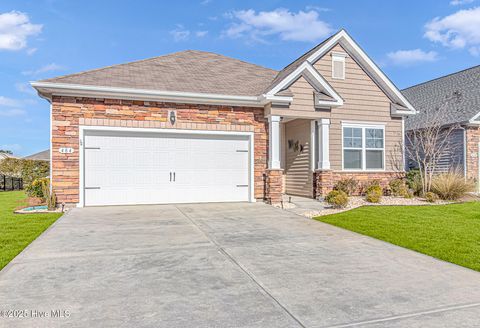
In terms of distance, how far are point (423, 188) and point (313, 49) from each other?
6903 millimetres

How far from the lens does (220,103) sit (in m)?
11.8

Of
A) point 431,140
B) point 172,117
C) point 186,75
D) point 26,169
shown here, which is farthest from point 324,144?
point 26,169

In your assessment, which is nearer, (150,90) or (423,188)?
(150,90)

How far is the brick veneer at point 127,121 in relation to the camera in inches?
407

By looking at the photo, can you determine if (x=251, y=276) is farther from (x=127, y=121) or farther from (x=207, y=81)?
(x=207, y=81)

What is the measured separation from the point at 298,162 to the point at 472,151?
331 inches

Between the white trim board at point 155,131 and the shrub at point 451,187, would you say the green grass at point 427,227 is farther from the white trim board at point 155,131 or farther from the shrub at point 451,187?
the white trim board at point 155,131

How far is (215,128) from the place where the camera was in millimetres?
11742

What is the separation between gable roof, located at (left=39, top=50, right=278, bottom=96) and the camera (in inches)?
440

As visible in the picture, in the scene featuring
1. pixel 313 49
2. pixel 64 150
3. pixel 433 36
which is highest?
pixel 433 36

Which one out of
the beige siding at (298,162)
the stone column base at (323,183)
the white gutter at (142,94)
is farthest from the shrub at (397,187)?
the white gutter at (142,94)

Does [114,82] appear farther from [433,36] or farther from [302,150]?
[433,36]

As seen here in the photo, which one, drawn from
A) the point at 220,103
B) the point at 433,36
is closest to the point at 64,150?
the point at 220,103

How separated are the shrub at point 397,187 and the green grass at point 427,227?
95.6 inches
